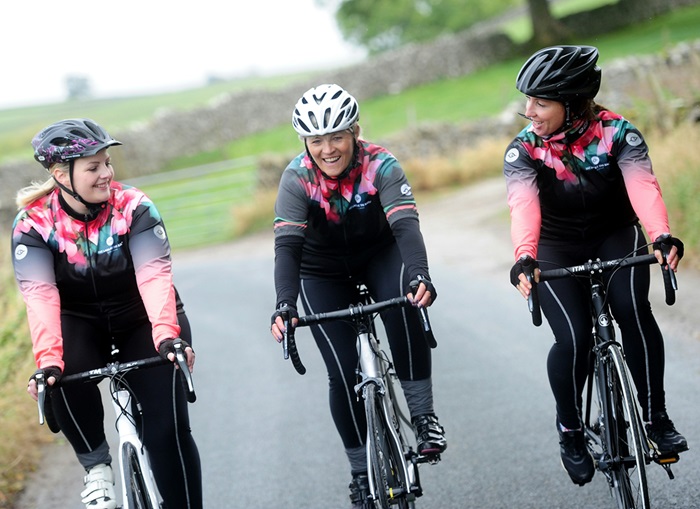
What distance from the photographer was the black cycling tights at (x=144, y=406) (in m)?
4.92

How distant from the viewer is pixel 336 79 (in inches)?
1937

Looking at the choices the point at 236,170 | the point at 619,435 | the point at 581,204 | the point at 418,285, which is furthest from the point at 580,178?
the point at 236,170

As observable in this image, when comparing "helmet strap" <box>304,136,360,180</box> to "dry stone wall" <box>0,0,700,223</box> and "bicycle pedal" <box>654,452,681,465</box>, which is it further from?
"dry stone wall" <box>0,0,700,223</box>

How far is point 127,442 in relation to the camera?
479 cm

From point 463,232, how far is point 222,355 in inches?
297

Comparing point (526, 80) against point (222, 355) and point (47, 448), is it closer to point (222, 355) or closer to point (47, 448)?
point (47, 448)

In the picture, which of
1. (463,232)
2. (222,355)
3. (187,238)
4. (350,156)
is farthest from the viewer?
(187,238)

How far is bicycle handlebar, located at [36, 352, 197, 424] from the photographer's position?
4516mm

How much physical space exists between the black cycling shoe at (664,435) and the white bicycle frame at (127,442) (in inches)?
96.1

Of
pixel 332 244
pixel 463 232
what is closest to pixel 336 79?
pixel 463 232

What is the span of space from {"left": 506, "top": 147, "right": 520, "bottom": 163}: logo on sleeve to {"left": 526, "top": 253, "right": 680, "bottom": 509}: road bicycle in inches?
23.1

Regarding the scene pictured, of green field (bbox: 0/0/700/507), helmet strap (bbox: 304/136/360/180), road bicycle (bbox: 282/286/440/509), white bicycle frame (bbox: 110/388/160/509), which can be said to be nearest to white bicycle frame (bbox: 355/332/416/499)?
road bicycle (bbox: 282/286/440/509)

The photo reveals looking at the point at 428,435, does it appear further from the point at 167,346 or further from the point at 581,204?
the point at 167,346

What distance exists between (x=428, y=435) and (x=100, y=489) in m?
1.70
